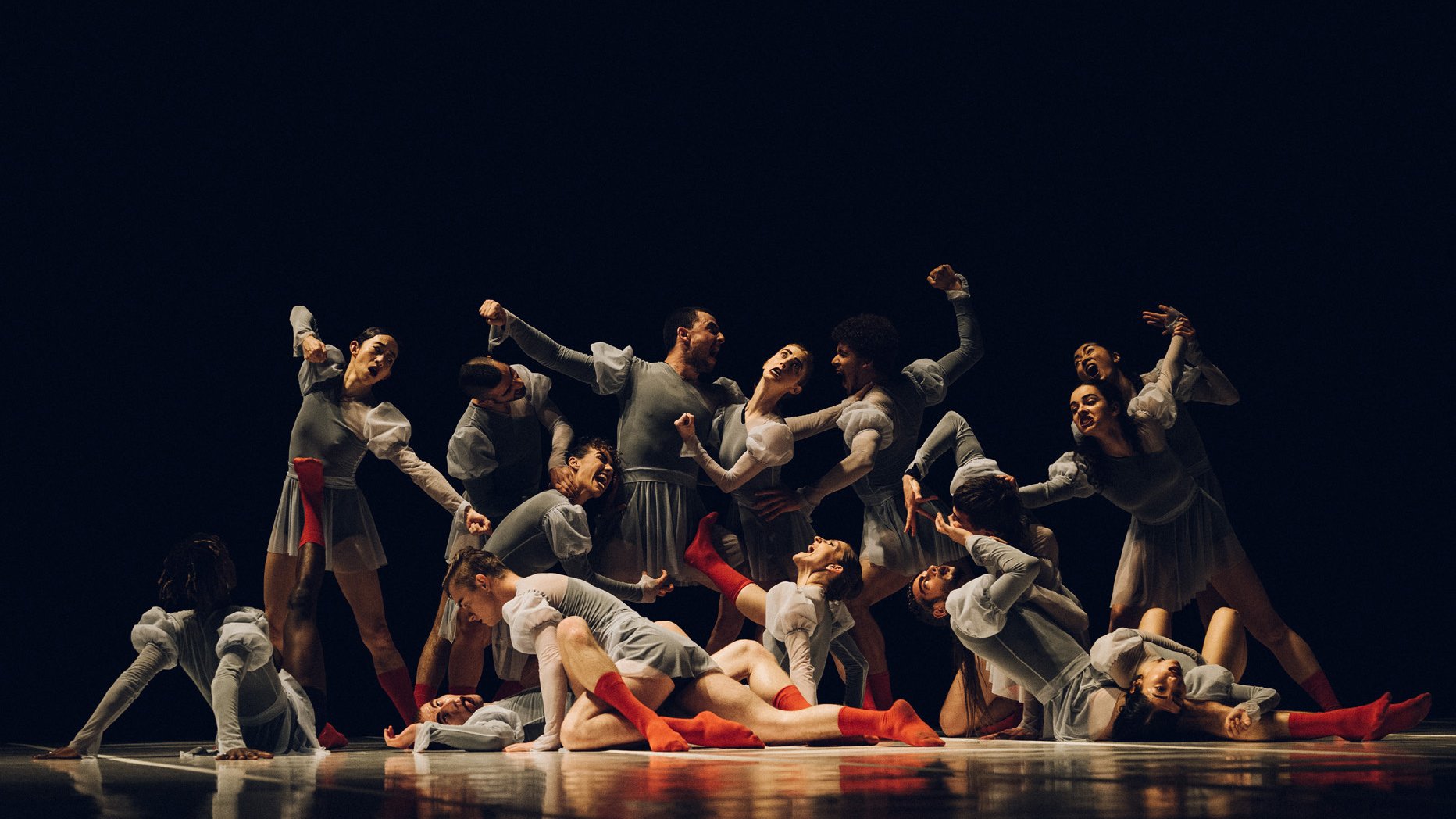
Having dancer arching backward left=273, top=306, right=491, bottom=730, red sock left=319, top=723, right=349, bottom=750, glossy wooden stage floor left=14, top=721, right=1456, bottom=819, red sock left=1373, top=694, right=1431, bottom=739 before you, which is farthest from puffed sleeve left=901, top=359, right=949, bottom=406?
red sock left=319, top=723, right=349, bottom=750

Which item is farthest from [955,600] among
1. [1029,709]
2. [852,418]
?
[852,418]

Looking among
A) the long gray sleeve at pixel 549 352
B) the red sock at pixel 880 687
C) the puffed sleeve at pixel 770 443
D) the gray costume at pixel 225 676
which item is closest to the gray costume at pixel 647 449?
the long gray sleeve at pixel 549 352

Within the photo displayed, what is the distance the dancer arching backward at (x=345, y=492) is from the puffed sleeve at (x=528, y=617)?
953 mm

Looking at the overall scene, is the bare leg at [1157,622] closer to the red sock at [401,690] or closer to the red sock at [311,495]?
the red sock at [401,690]

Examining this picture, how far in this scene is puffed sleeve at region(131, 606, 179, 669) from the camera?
428 centimetres

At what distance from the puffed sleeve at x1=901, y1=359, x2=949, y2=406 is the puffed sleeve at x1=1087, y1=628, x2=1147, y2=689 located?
155 cm

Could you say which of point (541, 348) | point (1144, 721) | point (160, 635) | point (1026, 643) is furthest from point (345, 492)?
point (1144, 721)

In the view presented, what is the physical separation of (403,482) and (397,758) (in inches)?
108

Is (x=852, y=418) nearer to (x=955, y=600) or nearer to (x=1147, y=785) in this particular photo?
(x=955, y=600)

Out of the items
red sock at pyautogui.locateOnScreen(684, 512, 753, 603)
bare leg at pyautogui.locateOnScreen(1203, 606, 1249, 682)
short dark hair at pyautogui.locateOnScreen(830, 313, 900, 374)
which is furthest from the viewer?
short dark hair at pyautogui.locateOnScreen(830, 313, 900, 374)

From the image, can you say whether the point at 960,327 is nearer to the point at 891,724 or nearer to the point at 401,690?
the point at 891,724

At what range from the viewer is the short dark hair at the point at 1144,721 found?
14.5 ft

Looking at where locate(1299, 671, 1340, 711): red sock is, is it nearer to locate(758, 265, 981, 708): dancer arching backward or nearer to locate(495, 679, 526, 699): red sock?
locate(758, 265, 981, 708): dancer arching backward

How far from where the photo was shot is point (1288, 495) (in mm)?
7094
